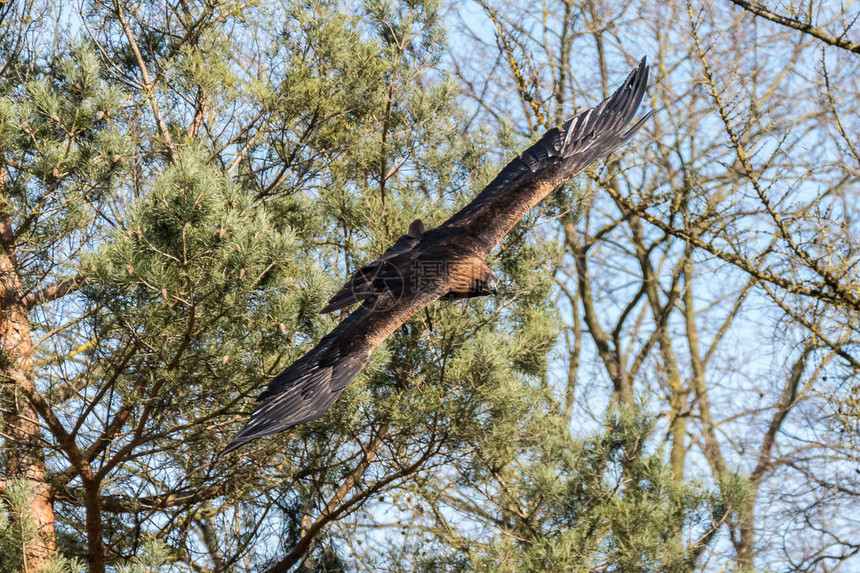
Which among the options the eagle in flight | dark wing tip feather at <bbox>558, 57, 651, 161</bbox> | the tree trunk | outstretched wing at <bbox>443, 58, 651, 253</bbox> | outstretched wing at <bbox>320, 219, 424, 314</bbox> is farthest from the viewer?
dark wing tip feather at <bbox>558, 57, 651, 161</bbox>

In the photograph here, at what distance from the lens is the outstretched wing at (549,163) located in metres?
5.87

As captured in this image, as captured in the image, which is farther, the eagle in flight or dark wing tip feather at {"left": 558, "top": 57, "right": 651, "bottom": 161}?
dark wing tip feather at {"left": 558, "top": 57, "right": 651, "bottom": 161}

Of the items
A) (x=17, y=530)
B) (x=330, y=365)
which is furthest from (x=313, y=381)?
(x=17, y=530)

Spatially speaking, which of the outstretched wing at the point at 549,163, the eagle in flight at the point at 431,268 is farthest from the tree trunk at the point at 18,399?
the outstretched wing at the point at 549,163

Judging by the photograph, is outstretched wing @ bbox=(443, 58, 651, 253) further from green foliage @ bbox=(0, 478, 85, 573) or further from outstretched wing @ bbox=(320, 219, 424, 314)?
green foliage @ bbox=(0, 478, 85, 573)

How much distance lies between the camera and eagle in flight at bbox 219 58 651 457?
500 cm

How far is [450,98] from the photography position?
689cm

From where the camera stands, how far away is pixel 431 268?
5602mm

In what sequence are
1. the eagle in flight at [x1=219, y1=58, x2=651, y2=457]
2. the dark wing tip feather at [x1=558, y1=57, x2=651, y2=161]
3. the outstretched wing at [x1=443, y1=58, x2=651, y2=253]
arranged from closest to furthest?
the eagle in flight at [x1=219, y1=58, x2=651, y2=457] → the outstretched wing at [x1=443, y1=58, x2=651, y2=253] → the dark wing tip feather at [x1=558, y1=57, x2=651, y2=161]

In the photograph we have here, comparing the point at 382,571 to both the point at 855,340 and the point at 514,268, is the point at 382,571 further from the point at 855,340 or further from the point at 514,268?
the point at 855,340

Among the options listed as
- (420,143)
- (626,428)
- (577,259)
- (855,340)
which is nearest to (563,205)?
(420,143)

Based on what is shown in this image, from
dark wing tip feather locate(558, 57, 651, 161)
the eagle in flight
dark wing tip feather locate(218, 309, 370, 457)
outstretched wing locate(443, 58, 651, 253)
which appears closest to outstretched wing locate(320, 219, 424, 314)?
the eagle in flight

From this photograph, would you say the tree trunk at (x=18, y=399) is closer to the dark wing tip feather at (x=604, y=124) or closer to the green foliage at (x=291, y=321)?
the green foliage at (x=291, y=321)

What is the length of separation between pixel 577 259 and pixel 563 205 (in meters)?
4.91
